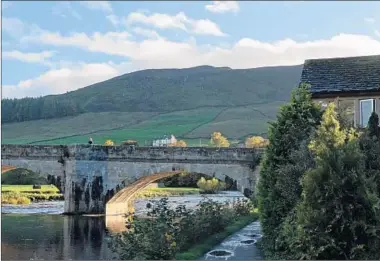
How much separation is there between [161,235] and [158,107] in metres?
88.8

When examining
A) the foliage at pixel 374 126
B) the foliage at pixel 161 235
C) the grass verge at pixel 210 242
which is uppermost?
the foliage at pixel 374 126

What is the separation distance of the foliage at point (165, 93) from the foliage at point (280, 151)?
2891 inches

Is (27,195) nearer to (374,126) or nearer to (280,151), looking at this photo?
(280,151)

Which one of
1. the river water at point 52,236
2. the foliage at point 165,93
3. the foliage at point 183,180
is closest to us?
the river water at point 52,236

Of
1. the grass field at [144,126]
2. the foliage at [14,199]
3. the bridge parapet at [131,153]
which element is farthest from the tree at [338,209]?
the grass field at [144,126]

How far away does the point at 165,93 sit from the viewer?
110375mm

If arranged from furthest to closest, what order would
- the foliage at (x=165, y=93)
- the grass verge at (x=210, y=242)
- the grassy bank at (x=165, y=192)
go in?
the foliage at (x=165, y=93), the grassy bank at (x=165, y=192), the grass verge at (x=210, y=242)

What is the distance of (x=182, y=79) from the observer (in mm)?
121375

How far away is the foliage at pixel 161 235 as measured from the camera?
499 inches

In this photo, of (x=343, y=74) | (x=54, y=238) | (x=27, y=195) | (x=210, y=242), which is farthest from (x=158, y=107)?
(x=343, y=74)

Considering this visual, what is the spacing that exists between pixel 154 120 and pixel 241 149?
192ft

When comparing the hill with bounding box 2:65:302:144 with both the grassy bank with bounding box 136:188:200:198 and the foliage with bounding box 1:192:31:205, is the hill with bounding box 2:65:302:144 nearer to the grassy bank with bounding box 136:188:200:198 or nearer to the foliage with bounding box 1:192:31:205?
the grassy bank with bounding box 136:188:200:198

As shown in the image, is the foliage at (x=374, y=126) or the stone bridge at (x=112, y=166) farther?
the stone bridge at (x=112, y=166)

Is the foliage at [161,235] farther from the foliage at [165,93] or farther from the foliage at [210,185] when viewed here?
the foliage at [165,93]
